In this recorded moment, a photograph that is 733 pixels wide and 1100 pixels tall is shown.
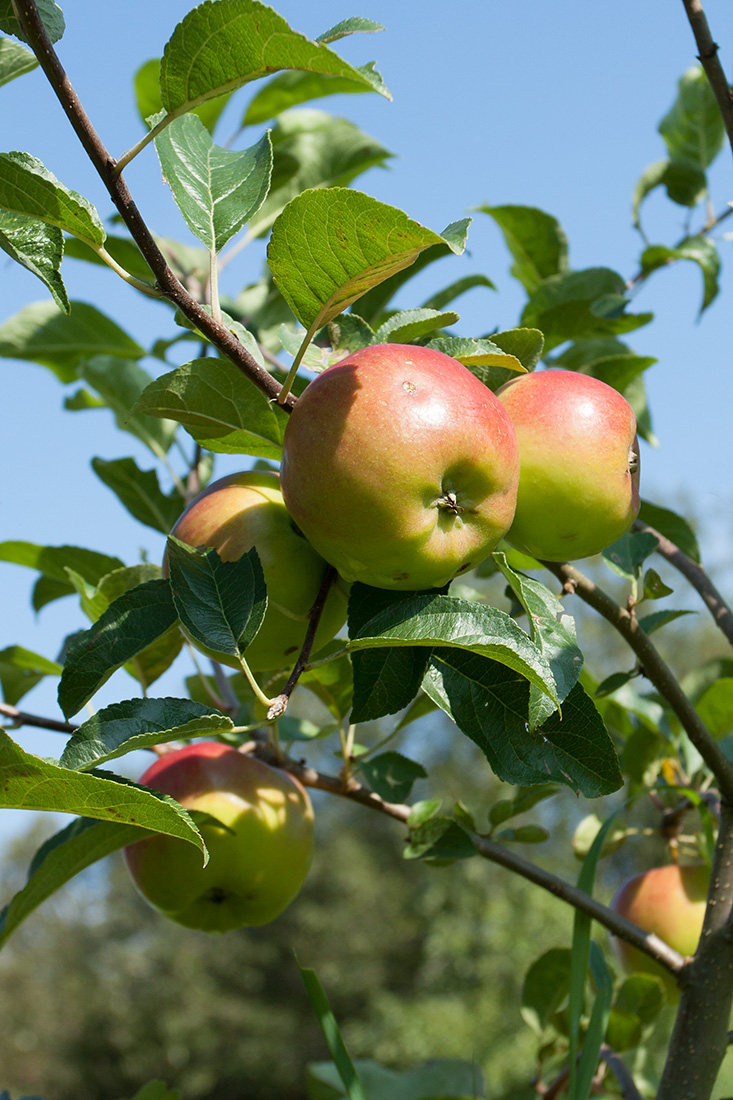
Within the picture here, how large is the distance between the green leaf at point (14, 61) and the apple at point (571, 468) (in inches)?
14.1

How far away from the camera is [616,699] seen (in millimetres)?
943

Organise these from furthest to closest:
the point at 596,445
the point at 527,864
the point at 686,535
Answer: the point at 686,535
the point at 527,864
the point at 596,445

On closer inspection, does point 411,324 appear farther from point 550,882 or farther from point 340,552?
point 550,882

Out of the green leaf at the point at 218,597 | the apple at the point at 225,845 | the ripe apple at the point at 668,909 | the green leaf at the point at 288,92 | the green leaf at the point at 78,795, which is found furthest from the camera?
the green leaf at the point at 288,92

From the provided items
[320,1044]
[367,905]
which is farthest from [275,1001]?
[367,905]

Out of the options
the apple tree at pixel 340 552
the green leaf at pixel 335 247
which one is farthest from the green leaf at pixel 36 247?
the green leaf at pixel 335 247

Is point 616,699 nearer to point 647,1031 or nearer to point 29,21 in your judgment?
point 647,1031

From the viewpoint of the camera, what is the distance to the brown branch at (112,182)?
0.36m

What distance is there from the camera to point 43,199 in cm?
41

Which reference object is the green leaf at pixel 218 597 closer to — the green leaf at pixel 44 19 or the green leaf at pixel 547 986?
the green leaf at pixel 44 19

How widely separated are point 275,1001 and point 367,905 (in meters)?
1.68

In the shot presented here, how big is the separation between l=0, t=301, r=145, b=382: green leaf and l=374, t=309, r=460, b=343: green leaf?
0.64 m

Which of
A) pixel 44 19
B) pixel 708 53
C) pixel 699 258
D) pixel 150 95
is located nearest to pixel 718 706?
pixel 699 258

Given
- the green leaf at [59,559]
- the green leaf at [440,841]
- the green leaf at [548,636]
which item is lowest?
the green leaf at [440,841]
